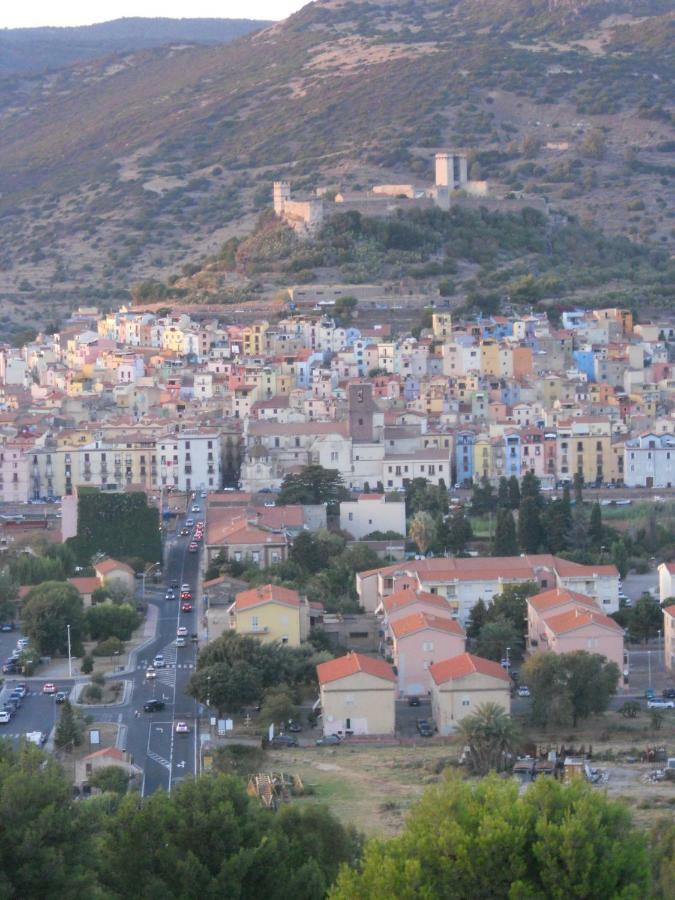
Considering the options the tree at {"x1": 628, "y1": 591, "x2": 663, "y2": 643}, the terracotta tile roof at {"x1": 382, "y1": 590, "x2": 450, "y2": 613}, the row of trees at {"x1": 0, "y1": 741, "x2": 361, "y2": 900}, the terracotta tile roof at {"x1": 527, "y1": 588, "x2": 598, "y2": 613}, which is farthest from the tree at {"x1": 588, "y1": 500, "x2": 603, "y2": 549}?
the row of trees at {"x1": 0, "y1": 741, "x2": 361, "y2": 900}

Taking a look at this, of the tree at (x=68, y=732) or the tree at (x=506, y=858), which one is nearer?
the tree at (x=506, y=858)

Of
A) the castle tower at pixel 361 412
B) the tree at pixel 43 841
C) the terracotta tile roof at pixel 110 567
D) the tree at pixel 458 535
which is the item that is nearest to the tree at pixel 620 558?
the tree at pixel 458 535

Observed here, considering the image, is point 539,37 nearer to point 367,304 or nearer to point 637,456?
point 367,304

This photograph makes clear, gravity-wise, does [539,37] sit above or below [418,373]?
above

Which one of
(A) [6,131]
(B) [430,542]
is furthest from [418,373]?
(A) [6,131]

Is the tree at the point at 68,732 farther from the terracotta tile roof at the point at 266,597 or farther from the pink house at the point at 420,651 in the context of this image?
the pink house at the point at 420,651

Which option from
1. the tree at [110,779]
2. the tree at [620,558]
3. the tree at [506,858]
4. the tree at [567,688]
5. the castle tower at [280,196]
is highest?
the tree at [506,858]
